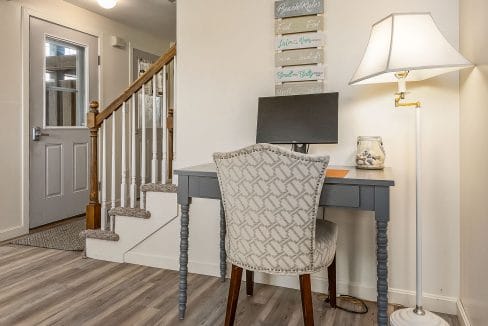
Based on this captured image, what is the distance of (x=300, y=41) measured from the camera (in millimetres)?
2254

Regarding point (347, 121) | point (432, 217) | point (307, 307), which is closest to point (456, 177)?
point (432, 217)

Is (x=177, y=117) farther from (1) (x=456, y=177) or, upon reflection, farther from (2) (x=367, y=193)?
(1) (x=456, y=177)

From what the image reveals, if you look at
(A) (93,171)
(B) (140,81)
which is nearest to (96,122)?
(A) (93,171)

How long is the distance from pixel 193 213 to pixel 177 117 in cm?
67

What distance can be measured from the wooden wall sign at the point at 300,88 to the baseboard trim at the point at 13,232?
2.72 meters

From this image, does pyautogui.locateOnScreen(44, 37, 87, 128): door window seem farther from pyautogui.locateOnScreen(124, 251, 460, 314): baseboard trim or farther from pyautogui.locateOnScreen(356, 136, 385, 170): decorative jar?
pyautogui.locateOnScreen(356, 136, 385, 170): decorative jar

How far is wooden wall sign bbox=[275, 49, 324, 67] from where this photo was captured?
2214mm

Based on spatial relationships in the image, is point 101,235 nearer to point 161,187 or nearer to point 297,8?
point 161,187

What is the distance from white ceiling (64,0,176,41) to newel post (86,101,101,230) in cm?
162

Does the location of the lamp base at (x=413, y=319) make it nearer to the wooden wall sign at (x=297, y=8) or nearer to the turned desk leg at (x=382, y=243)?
the turned desk leg at (x=382, y=243)

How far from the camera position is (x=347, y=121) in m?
2.17

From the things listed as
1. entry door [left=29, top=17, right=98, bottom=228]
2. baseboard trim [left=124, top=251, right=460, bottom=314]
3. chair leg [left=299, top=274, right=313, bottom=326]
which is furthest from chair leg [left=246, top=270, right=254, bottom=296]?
entry door [left=29, top=17, right=98, bottom=228]

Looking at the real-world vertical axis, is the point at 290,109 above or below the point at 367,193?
above

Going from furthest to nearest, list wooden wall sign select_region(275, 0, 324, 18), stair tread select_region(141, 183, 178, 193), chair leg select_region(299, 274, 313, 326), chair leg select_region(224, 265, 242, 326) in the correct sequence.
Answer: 1. stair tread select_region(141, 183, 178, 193)
2. wooden wall sign select_region(275, 0, 324, 18)
3. chair leg select_region(224, 265, 242, 326)
4. chair leg select_region(299, 274, 313, 326)
